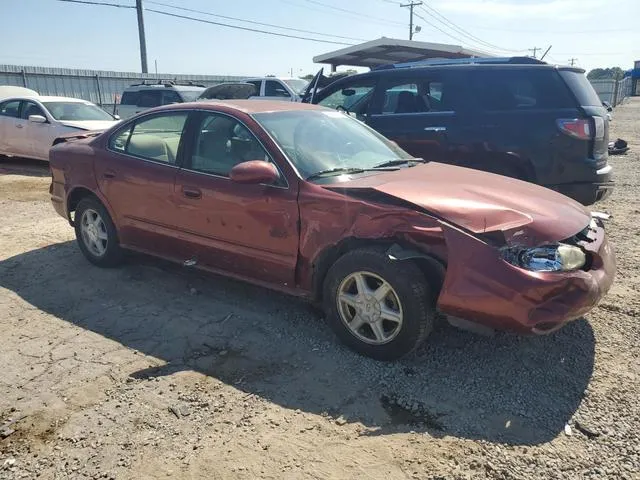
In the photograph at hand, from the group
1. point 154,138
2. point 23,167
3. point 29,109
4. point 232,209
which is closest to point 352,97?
point 154,138

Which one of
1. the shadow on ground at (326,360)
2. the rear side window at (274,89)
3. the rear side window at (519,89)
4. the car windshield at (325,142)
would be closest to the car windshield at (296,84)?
the rear side window at (274,89)

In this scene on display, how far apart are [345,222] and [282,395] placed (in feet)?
3.81

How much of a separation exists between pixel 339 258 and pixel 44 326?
2365mm

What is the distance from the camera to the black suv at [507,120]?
18.6 feet

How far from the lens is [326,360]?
3.52 metres

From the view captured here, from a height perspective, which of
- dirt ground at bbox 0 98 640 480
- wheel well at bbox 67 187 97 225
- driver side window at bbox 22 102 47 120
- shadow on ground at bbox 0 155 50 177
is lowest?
dirt ground at bbox 0 98 640 480

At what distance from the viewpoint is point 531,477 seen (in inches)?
96.8

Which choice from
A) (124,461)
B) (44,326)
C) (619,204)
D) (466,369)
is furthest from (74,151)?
(619,204)

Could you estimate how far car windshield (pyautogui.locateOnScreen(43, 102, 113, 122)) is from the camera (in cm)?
1166

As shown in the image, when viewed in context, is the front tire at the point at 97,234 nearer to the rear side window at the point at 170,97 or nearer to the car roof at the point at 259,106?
the car roof at the point at 259,106

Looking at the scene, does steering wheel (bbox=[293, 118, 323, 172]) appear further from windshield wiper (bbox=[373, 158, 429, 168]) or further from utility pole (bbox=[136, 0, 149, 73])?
utility pole (bbox=[136, 0, 149, 73])

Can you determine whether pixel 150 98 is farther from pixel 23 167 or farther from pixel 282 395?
pixel 282 395

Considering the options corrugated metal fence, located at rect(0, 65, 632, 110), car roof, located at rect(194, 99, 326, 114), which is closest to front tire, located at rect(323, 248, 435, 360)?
car roof, located at rect(194, 99, 326, 114)

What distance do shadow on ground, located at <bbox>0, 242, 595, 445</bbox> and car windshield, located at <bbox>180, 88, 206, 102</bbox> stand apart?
33.4ft
